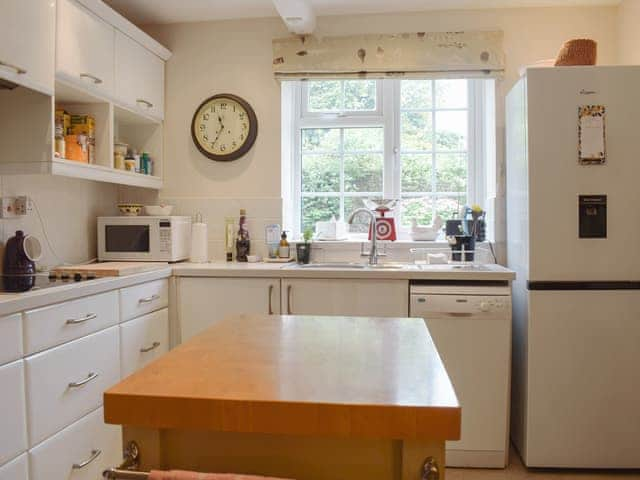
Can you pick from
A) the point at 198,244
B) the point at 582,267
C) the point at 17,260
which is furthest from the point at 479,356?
the point at 17,260

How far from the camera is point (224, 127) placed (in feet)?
10.1

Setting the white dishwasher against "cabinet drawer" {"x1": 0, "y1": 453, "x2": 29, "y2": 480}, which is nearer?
"cabinet drawer" {"x1": 0, "y1": 453, "x2": 29, "y2": 480}

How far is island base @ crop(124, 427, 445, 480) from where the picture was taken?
0.76 m

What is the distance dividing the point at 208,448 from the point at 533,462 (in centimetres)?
205

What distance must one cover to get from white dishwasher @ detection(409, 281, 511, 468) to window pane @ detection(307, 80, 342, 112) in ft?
4.99

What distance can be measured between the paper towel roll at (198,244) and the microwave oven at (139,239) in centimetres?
10

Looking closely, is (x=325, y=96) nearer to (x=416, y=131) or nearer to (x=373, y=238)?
(x=416, y=131)

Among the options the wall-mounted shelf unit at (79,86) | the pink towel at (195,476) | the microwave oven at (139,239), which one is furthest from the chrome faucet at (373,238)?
A: the pink towel at (195,476)

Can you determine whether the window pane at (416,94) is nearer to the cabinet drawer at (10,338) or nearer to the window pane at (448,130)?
the window pane at (448,130)

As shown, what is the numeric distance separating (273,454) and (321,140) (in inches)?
105

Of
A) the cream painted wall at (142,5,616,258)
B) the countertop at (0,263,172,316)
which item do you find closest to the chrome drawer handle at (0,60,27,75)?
the countertop at (0,263,172,316)

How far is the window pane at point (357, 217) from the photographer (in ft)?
10.5

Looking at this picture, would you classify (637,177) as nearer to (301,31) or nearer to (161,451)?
(301,31)

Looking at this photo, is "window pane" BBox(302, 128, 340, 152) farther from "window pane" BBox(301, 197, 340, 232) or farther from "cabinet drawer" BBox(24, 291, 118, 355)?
"cabinet drawer" BBox(24, 291, 118, 355)
